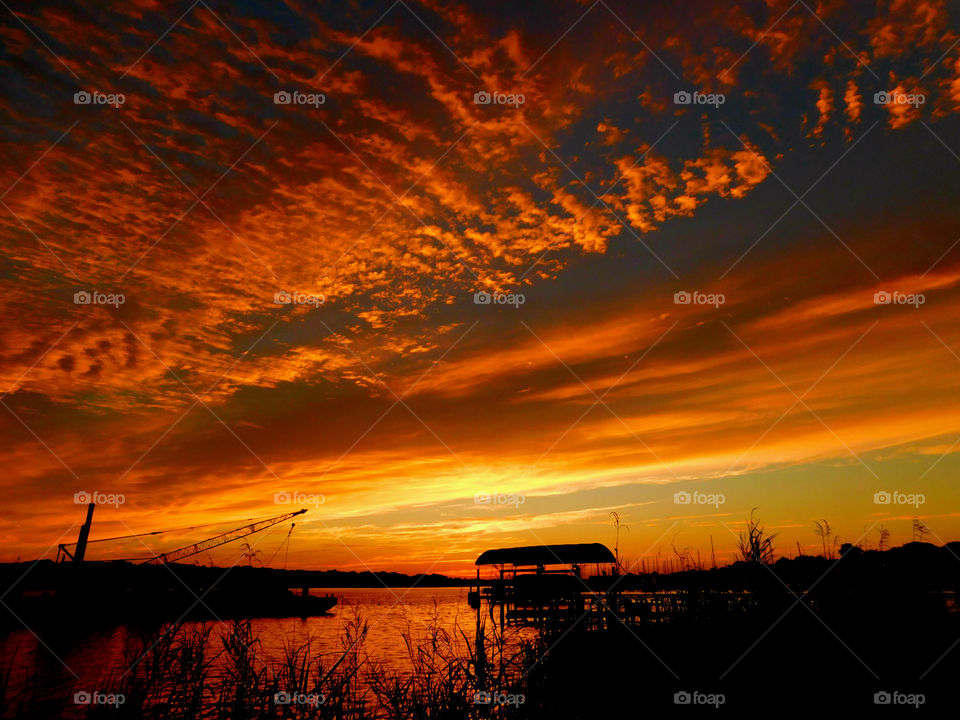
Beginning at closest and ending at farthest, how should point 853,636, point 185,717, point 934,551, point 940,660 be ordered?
point 185,717 < point 940,660 < point 853,636 < point 934,551

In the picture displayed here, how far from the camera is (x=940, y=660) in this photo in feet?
36.9

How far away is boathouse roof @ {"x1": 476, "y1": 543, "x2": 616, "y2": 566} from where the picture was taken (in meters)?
34.4

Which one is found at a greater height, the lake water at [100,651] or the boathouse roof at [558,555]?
the boathouse roof at [558,555]

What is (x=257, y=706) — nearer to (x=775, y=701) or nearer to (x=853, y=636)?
(x=775, y=701)

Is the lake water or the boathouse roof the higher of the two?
the boathouse roof

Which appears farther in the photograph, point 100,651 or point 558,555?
point 100,651

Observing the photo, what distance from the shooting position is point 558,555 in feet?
115

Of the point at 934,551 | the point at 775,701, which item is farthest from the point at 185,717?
the point at 934,551

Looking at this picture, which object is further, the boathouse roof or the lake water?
the boathouse roof

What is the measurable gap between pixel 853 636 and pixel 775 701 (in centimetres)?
410

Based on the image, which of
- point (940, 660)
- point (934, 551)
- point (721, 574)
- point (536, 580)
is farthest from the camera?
point (536, 580)

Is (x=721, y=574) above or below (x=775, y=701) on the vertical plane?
above

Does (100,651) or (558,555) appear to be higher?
(558,555)

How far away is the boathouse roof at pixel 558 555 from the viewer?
113 feet
